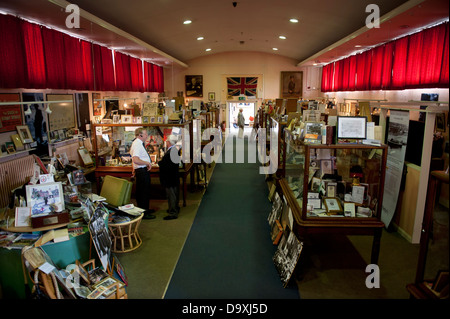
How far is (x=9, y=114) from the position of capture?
18.3 feet

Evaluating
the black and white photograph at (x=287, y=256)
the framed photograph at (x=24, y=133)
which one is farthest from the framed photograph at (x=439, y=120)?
the framed photograph at (x=24, y=133)

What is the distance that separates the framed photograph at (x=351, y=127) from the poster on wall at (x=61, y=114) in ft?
20.4

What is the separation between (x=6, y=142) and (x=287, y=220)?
5009 millimetres

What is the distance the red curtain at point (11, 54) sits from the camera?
16.7 feet

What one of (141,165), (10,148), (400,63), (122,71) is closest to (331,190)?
(141,165)

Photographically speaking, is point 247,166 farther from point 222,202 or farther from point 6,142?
point 6,142

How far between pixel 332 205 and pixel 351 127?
100 centimetres

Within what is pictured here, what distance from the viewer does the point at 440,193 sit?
1.76 metres

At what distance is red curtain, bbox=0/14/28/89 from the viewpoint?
201 inches

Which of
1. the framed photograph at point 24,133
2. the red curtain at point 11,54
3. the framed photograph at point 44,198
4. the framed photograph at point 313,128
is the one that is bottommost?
the framed photograph at point 44,198

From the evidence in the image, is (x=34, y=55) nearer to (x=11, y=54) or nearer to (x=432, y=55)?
(x=11, y=54)

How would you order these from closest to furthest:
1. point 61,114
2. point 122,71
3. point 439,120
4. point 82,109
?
point 439,120, point 61,114, point 82,109, point 122,71

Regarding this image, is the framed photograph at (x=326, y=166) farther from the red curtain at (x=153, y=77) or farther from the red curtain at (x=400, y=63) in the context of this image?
the red curtain at (x=153, y=77)
